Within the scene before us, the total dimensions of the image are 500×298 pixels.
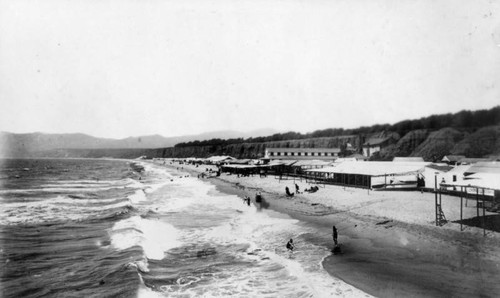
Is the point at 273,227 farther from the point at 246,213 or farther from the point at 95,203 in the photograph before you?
the point at 95,203

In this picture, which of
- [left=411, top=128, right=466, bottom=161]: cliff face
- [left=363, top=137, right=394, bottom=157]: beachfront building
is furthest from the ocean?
[left=363, top=137, right=394, bottom=157]: beachfront building

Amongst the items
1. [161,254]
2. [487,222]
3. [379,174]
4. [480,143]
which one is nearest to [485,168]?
[379,174]

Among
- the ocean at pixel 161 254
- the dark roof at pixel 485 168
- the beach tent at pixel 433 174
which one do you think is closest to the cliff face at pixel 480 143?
the beach tent at pixel 433 174

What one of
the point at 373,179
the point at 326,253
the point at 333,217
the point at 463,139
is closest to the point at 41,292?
the point at 326,253

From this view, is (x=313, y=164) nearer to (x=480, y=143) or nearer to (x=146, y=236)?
(x=146, y=236)

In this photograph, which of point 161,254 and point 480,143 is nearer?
point 161,254

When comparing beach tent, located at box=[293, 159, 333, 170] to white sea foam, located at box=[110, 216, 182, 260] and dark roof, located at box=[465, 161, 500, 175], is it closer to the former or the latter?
dark roof, located at box=[465, 161, 500, 175]
